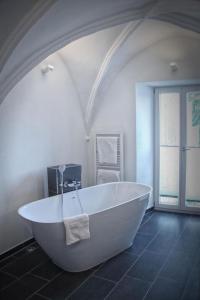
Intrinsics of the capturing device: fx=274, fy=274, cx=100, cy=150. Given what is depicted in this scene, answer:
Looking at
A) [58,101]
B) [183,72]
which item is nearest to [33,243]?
[58,101]

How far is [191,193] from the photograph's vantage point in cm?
496

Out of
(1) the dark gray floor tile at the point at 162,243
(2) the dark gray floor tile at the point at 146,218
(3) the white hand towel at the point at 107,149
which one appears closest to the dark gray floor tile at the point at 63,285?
(1) the dark gray floor tile at the point at 162,243

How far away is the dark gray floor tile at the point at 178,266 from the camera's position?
296 centimetres

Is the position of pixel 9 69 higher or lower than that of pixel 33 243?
higher

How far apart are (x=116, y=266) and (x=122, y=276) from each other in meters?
0.22

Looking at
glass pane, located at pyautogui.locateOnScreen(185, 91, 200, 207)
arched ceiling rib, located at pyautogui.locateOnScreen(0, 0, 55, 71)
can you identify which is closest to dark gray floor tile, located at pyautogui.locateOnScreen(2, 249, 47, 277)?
arched ceiling rib, located at pyautogui.locateOnScreen(0, 0, 55, 71)

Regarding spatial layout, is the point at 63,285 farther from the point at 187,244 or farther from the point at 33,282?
the point at 187,244

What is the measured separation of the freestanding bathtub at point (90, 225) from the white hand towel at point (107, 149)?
930 mm

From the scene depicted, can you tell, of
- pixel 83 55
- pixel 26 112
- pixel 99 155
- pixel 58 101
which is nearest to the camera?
pixel 26 112

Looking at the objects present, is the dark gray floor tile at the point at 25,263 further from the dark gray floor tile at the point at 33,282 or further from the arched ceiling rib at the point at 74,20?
the arched ceiling rib at the point at 74,20


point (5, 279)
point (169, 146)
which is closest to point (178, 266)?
point (5, 279)

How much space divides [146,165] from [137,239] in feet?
4.90

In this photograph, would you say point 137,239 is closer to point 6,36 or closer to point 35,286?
point 35,286

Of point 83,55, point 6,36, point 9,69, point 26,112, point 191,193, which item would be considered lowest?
point 191,193
